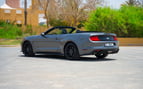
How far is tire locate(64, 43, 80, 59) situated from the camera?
14219 millimetres

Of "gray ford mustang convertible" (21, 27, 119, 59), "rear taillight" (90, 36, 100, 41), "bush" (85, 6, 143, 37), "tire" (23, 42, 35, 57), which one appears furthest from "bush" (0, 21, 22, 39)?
"rear taillight" (90, 36, 100, 41)

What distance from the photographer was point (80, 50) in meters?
14.0

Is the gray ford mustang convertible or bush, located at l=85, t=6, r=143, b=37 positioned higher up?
bush, located at l=85, t=6, r=143, b=37

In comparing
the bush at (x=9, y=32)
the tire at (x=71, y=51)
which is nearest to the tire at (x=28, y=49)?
the tire at (x=71, y=51)

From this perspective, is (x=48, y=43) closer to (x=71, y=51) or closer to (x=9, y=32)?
(x=71, y=51)

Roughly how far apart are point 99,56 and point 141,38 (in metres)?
17.7

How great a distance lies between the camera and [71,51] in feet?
47.5

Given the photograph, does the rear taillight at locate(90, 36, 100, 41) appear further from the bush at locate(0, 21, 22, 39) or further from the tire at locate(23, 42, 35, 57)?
the bush at locate(0, 21, 22, 39)

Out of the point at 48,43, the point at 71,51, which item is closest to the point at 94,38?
the point at 71,51

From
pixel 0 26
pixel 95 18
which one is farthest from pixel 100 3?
pixel 95 18

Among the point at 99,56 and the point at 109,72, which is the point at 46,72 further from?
the point at 99,56

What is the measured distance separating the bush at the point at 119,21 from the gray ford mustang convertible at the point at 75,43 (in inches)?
675

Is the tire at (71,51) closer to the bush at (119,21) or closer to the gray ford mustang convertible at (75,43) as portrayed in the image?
the gray ford mustang convertible at (75,43)

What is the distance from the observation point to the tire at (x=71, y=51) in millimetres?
14219
